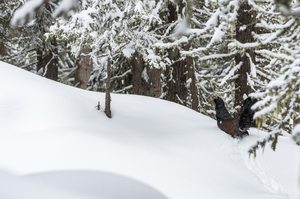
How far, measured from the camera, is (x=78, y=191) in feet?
23.2

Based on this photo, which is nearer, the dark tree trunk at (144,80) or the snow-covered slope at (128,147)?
the snow-covered slope at (128,147)

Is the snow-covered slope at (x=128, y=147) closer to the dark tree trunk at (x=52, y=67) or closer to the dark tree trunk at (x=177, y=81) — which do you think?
the dark tree trunk at (x=177, y=81)

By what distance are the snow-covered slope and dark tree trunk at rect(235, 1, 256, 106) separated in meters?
2.27

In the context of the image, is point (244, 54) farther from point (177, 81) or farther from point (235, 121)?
point (177, 81)

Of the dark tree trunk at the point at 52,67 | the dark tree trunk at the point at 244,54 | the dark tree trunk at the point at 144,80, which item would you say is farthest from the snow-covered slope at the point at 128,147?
the dark tree trunk at the point at 52,67

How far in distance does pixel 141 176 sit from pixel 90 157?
101 cm

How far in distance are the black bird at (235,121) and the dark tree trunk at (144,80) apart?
3757 mm

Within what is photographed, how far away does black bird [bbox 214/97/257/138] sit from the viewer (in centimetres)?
1213

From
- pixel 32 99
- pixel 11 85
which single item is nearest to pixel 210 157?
pixel 32 99

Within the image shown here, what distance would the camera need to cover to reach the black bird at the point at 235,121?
477 inches

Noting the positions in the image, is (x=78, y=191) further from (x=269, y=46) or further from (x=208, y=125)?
(x=269, y=46)

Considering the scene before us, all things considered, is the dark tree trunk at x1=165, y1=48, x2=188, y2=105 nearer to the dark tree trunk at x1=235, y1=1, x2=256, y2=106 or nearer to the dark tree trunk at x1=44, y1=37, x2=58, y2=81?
the dark tree trunk at x1=235, y1=1, x2=256, y2=106

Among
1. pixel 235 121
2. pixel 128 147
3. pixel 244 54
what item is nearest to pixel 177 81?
pixel 244 54

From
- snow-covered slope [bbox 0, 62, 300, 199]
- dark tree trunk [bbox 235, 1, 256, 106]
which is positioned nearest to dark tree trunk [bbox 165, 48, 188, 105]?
dark tree trunk [bbox 235, 1, 256, 106]
